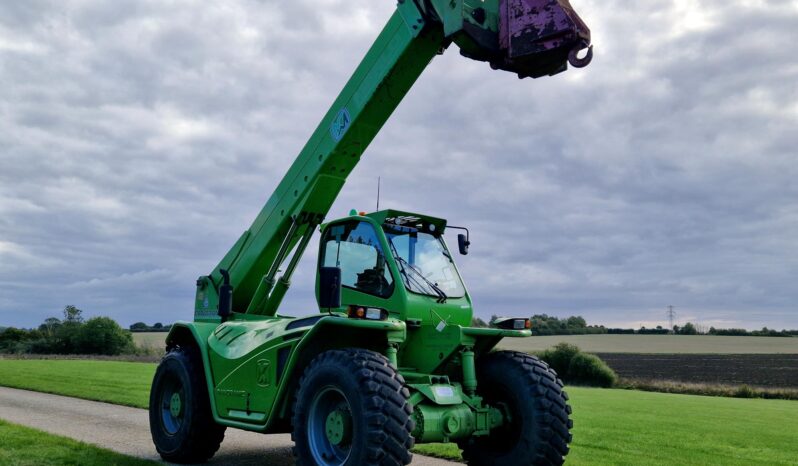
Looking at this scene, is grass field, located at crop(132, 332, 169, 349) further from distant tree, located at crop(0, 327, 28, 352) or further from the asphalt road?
the asphalt road

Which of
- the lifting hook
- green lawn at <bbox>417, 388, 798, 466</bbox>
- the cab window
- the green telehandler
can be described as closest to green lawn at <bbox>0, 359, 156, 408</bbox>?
the green telehandler

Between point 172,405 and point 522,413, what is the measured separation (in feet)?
16.4

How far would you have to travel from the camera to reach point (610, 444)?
42.1ft

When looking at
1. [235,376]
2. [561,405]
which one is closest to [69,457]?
[235,376]

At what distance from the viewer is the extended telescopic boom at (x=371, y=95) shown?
7.51 metres

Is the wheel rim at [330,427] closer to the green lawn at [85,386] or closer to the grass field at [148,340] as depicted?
the green lawn at [85,386]

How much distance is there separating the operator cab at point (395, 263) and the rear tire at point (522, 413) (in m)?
0.85

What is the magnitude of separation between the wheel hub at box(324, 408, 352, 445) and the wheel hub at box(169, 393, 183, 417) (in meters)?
3.50

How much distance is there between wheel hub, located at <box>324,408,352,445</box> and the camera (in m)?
6.78

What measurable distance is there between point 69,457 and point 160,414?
49.6 inches

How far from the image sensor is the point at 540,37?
7.42 meters

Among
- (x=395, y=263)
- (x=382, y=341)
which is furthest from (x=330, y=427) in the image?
(x=395, y=263)

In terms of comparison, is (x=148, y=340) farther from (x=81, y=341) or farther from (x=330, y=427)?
(x=330, y=427)

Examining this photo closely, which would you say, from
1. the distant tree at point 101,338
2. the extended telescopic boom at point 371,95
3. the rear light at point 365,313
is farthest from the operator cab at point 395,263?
the distant tree at point 101,338
